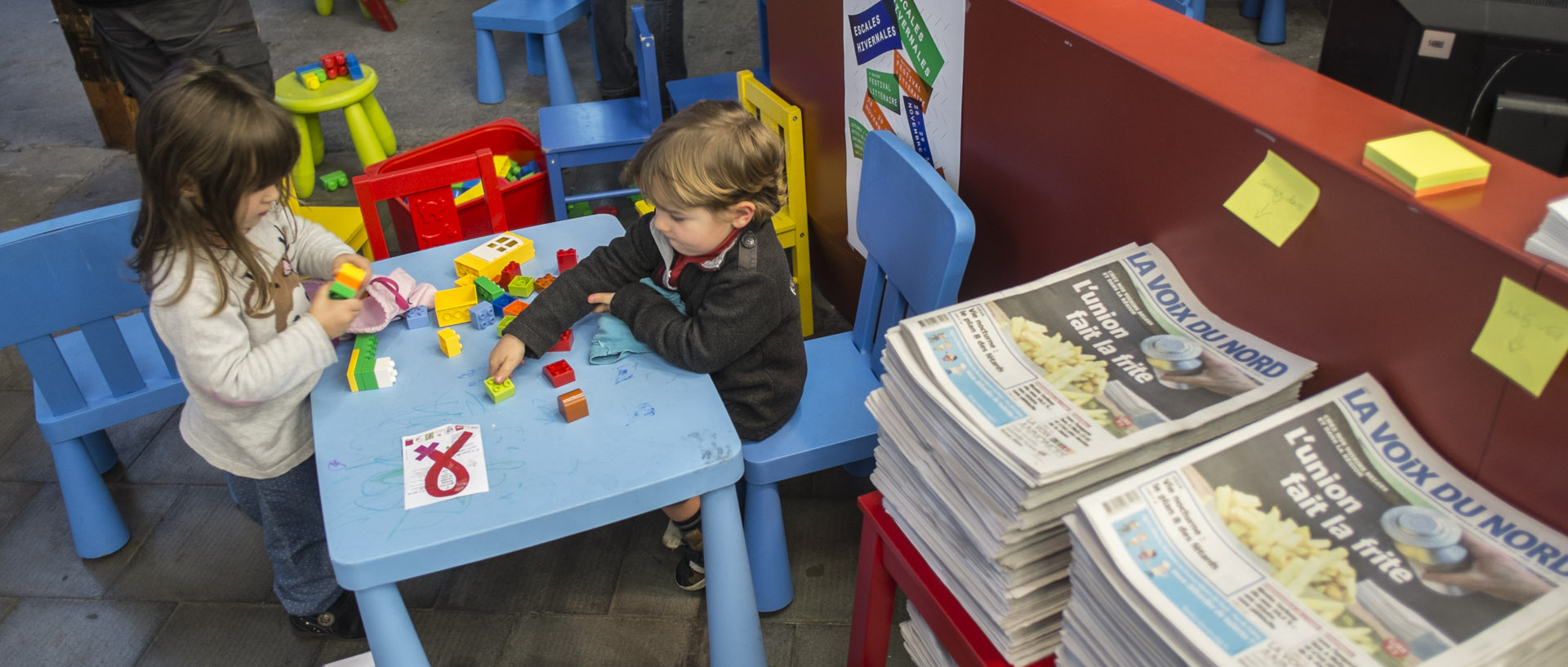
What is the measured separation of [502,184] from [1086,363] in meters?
2.19

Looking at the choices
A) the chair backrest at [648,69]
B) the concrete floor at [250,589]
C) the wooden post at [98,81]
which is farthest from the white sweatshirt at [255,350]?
the wooden post at [98,81]

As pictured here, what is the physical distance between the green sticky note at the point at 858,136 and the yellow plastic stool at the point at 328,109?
93.8 inches

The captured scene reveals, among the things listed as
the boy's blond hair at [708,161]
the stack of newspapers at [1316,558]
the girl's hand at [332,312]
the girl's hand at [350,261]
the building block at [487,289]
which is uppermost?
the boy's blond hair at [708,161]

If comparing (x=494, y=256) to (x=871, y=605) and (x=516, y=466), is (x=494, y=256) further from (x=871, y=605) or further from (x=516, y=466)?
(x=871, y=605)

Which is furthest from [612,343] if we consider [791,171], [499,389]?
[791,171]

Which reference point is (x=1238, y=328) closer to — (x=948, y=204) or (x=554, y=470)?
(x=948, y=204)

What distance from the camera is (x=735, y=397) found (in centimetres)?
189

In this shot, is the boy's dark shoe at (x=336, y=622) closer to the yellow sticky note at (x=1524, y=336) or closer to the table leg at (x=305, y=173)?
the yellow sticky note at (x=1524, y=336)

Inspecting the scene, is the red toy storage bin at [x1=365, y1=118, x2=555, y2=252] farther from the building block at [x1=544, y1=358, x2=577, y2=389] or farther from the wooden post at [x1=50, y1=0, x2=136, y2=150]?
the wooden post at [x1=50, y1=0, x2=136, y2=150]

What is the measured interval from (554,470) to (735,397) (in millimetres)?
490

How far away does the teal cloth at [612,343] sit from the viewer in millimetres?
1707

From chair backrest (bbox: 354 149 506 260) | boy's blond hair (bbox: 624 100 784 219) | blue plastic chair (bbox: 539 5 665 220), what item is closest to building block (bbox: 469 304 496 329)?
boy's blond hair (bbox: 624 100 784 219)

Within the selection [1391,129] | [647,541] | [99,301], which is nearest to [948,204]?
[1391,129]

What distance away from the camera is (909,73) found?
6.95ft
